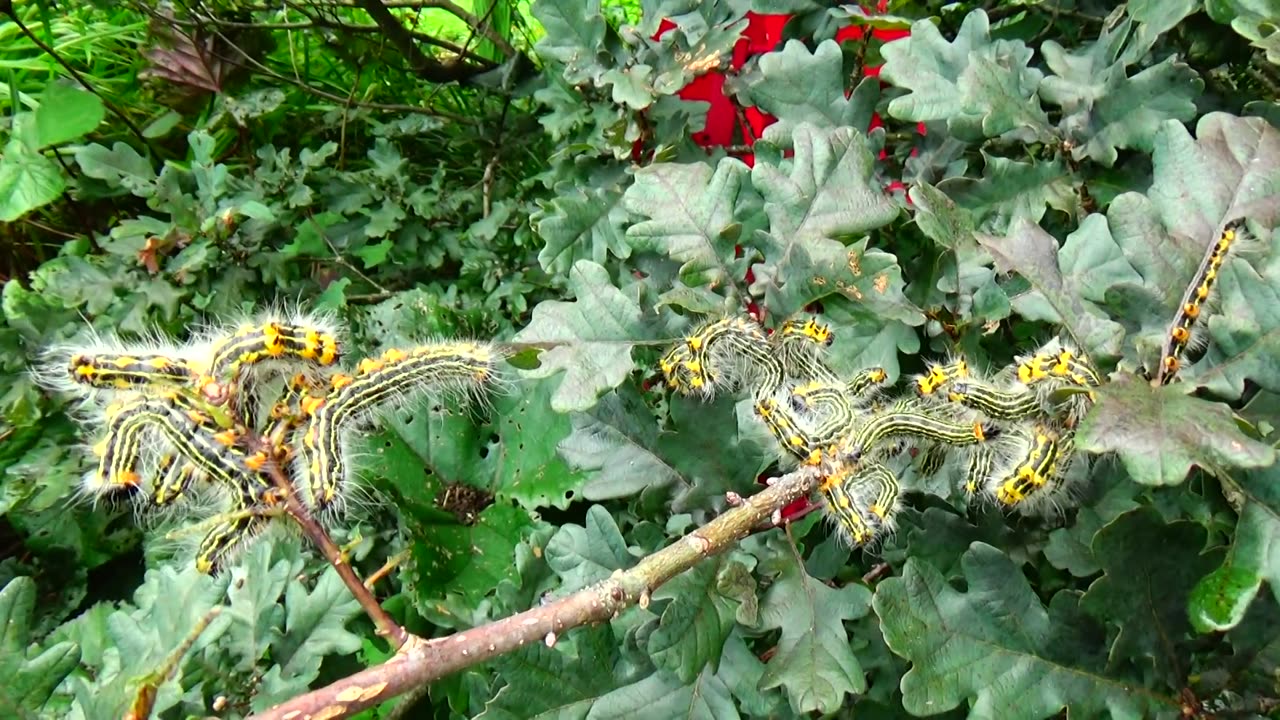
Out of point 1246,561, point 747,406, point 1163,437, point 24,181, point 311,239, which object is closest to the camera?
point 1163,437

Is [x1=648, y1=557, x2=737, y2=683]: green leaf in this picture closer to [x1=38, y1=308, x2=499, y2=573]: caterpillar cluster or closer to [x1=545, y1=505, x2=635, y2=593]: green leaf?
[x1=545, y1=505, x2=635, y2=593]: green leaf

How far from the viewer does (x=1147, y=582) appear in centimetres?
109

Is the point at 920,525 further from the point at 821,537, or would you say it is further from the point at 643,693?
the point at 643,693

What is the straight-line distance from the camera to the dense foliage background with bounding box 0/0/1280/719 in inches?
43.9

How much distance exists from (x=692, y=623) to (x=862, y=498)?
31cm

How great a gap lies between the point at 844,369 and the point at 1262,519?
62 cm

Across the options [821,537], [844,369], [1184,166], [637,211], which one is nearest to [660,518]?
[821,537]

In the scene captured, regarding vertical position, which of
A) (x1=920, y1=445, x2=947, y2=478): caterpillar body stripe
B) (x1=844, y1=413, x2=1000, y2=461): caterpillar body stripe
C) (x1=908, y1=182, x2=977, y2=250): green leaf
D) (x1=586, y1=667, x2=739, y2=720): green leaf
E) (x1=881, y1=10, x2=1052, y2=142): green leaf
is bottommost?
(x1=586, y1=667, x2=739, y2=720): green leaf

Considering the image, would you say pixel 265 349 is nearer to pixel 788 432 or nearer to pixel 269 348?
pixel 269 348

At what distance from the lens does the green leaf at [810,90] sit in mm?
1589

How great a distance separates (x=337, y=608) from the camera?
1415 mm

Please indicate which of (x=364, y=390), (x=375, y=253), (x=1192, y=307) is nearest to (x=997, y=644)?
(x=1192, y=307)

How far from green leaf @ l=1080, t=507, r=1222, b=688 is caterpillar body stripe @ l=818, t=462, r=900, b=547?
0.28m

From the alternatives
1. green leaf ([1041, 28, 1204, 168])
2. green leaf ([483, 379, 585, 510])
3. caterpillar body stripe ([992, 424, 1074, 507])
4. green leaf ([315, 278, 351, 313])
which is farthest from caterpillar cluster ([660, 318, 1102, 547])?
green leaf ([315, 278, 351, 313])
